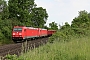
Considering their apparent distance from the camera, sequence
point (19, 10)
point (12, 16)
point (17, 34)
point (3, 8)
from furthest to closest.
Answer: point (12, 16) < point (19, 10) < point (3, 8) < point (17, 34)

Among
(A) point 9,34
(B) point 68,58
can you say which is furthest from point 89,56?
(A) point 9,34

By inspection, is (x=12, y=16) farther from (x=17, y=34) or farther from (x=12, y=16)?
(x=17, y=34)

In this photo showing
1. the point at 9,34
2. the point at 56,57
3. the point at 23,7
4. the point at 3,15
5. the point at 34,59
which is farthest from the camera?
the point at 23,7

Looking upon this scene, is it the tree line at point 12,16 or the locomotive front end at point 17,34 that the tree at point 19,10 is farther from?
the locomotive front end at point 17,34

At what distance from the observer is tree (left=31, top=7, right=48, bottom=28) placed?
318 feet

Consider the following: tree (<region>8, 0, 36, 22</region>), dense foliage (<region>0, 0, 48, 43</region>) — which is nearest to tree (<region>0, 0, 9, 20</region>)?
dense foliage (<region>0, 0, 48, 43</region>)

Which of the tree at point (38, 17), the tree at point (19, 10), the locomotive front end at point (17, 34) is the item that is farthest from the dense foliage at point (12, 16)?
the tree at point (38, 17)

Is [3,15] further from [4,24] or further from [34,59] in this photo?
[34,59]

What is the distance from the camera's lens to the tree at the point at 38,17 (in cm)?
9695

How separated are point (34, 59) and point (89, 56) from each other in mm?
2124

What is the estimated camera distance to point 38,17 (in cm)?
9894

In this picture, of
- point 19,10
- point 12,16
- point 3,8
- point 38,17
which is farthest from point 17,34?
point 38,17

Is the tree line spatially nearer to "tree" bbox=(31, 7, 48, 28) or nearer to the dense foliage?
the dense foliage

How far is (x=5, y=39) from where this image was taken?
1673 inches
